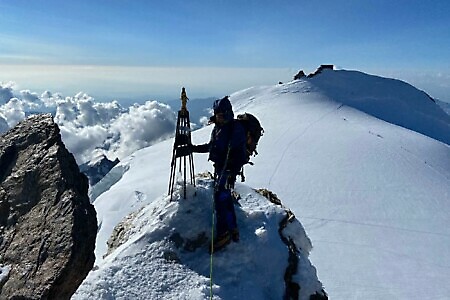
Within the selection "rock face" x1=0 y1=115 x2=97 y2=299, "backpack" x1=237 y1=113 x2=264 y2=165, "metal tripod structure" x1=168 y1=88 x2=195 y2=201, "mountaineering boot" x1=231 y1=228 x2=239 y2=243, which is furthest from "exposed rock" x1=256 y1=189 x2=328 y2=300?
"rock face" x1=0 y1=115 x2=97 y2=299

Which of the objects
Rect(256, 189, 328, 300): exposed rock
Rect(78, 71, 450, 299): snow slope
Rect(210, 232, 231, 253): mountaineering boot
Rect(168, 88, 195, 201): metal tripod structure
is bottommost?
Rect(78, 71, 450, 299): snow slope

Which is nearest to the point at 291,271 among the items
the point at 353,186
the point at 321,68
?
the point at 353,186

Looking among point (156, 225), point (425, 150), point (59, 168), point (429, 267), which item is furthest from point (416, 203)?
point (59, 168)

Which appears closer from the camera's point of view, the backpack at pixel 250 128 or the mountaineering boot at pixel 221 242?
the mountaineering boot at pixel 221 242

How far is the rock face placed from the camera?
7.13 meters

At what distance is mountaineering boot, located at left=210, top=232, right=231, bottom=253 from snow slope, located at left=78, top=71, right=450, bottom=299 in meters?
2.53

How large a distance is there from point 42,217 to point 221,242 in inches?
146

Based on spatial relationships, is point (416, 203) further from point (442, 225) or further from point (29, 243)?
point (29, 243)

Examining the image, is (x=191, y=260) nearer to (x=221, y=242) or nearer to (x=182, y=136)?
(x=221, y=242)

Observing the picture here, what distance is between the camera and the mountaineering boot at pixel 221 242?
9.34 meters

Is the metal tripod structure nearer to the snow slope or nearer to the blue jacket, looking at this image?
the blue jacket

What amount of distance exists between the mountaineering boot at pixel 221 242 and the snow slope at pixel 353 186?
99.5 inches

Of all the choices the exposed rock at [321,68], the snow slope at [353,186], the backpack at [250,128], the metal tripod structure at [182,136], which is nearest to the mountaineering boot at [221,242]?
the metal tripod structure at [182,136]

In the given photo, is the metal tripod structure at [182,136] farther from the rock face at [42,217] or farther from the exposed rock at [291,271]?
the exposed rock at [291,271]
